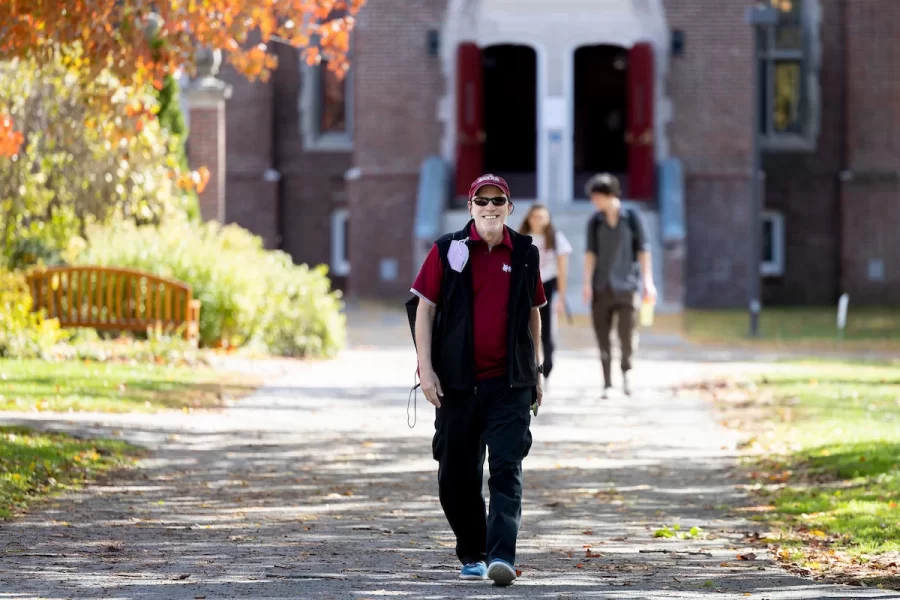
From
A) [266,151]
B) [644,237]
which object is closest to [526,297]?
[644,237]

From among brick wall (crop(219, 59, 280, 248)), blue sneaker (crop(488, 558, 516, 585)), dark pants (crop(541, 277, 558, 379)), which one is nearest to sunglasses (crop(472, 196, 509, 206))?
Answer: blue sneaker (crop(488, 558, 516, 585))

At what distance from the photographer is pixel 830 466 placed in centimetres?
1048

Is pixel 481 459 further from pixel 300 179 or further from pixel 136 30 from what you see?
pixel 300 179

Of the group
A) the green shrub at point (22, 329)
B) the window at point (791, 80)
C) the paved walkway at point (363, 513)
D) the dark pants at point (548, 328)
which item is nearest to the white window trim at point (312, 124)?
the window at point (791, 80)

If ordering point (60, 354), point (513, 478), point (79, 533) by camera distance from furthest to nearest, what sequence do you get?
1. point (60, 354)
2. point (79, 533)
3. point (513, 478)

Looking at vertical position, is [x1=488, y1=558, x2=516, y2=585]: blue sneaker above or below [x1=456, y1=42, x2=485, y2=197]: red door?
below

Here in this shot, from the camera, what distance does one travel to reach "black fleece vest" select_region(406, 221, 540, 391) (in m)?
6.88

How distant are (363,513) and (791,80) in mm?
25553

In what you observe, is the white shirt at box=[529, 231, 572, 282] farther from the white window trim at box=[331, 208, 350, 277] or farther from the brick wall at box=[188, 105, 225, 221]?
the white window trim at box=[331, 208, 350, 277]

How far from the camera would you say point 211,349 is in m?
17.2

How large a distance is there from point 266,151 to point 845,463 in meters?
24.0

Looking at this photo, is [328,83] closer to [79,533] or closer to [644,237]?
[644,237]

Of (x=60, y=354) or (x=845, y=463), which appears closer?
(x=845, y=463)

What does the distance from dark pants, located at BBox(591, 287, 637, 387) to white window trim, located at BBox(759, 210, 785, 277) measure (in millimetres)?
18351
